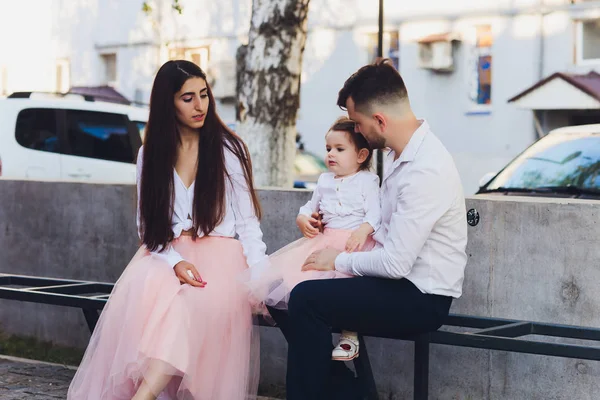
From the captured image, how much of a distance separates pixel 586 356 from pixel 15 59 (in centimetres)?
3259

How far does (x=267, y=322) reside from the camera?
5.40 m

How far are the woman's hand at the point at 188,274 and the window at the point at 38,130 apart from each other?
29.9 feet

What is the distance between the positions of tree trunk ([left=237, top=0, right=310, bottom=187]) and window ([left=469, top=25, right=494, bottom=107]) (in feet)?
52.4

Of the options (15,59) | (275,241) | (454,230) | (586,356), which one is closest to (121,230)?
(275,241)

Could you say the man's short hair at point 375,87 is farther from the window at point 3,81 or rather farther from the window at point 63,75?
the window at point 3,81

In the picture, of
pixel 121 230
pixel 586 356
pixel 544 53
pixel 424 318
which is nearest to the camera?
pixel 586 356

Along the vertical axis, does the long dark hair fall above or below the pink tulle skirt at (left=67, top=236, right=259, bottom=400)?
above

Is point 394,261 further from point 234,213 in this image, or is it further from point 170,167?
point 170,167

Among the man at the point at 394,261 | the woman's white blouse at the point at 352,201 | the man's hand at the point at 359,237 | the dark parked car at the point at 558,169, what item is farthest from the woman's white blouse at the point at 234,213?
the dark parked car at the point at 558,169

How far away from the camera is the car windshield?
27.1ft

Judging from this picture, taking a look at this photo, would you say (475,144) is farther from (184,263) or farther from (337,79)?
(184,263)

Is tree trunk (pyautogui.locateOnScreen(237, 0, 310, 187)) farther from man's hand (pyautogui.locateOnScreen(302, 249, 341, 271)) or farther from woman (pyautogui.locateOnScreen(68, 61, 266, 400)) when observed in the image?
man's hand (pyautogui.locateOnScreen(302, 249, 341, 271))

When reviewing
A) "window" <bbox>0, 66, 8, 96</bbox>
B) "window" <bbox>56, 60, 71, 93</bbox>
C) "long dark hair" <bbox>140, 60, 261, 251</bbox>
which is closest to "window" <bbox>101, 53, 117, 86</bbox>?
"window" <bbox>56, 60, 71, 93</bbox>

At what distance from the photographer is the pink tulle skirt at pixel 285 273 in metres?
5.21
